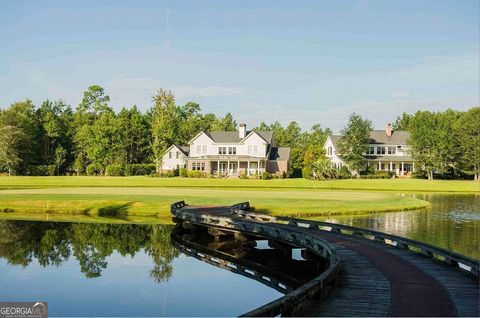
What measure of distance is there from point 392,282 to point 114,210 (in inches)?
1249

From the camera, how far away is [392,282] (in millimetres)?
15828

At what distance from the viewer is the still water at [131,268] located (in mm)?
17922

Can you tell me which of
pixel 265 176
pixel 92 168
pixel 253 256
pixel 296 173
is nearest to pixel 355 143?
pixel 296 173

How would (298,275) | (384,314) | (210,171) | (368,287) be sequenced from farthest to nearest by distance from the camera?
(210,171) → (298,275) → (368,287) → (384,314)

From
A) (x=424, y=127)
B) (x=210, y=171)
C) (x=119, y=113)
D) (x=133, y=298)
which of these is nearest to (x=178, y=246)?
(x=133, y=298)

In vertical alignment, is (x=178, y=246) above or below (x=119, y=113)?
below

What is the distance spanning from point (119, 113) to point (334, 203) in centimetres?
7679

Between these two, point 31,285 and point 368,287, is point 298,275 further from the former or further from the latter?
point 31,285

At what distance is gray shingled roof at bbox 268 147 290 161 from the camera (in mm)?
98375

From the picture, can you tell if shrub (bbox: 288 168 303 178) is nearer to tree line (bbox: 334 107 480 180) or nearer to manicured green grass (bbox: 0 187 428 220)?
tree line (bbox: 334 107 480 180)

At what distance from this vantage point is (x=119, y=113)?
372 feet

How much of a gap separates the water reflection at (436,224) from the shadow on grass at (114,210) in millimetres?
16479

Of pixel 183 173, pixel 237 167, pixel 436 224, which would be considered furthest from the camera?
pixel 237 167

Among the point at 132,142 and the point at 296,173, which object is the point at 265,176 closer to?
the point at 296,173
